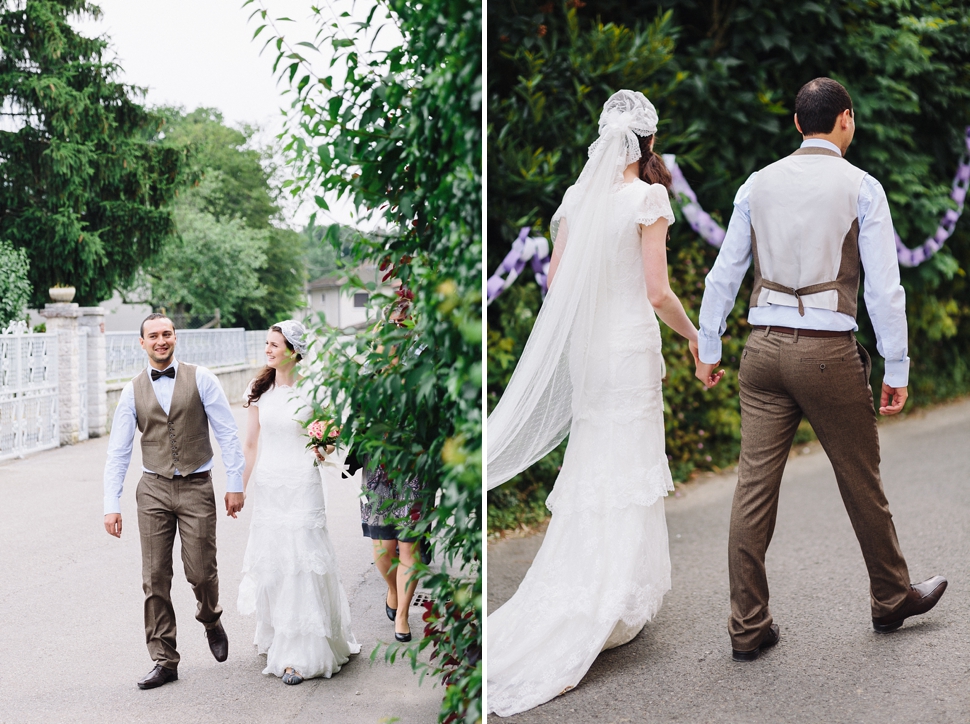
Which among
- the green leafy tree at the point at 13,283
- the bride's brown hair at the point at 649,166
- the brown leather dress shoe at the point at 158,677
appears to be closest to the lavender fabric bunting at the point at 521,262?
the bride's brown hair at the point at 649,166

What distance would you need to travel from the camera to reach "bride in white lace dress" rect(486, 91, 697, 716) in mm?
Result: 3473

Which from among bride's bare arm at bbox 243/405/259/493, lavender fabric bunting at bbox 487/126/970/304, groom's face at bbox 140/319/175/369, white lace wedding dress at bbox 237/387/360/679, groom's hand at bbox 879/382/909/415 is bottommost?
white lace wedding dress at bbox 237/387/360/679

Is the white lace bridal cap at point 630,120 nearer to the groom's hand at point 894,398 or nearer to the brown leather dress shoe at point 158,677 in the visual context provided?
the groom's hand at point 894,398

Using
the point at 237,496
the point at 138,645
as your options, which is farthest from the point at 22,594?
the point at 237,496

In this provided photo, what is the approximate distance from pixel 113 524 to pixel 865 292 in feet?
8.75

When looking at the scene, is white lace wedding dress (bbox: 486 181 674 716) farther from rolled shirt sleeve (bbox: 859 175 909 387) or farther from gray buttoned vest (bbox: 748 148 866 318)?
rolled shirt sleeve (bbox: 859 175 909 387)

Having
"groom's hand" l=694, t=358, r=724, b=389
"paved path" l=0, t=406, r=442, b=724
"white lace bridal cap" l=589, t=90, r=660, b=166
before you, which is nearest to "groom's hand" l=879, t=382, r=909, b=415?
"groom's hand" l=694, t=358, r=724, b=389

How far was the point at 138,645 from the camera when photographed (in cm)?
320

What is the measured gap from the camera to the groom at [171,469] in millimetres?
3285

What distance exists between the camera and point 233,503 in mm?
3391

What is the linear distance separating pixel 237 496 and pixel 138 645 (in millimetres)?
579

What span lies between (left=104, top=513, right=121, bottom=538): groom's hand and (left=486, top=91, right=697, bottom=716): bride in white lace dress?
1.29 meters

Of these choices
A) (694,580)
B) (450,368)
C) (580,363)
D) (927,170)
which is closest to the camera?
(450,368)

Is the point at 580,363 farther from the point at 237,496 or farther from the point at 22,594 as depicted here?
the point at 22,594
